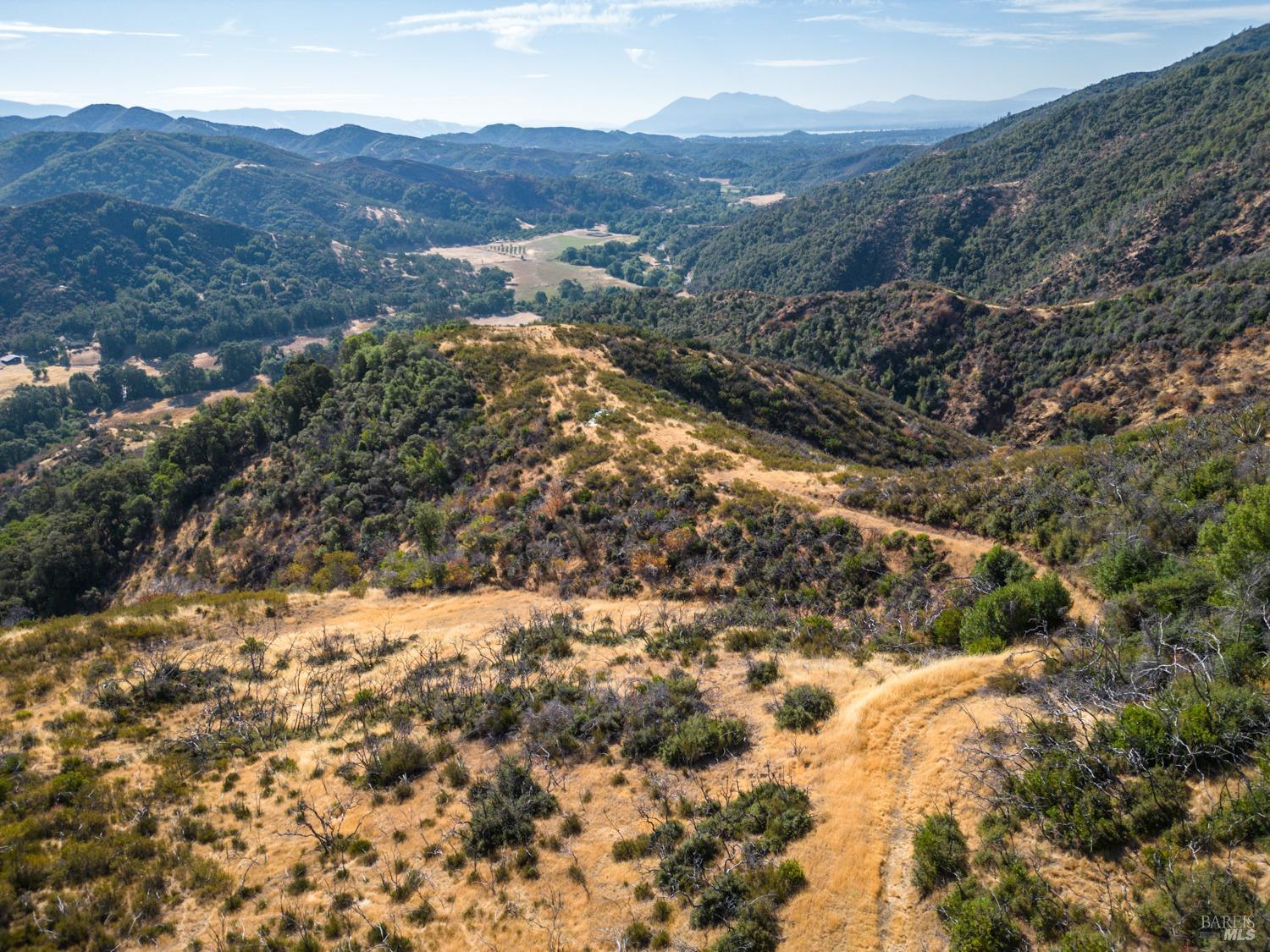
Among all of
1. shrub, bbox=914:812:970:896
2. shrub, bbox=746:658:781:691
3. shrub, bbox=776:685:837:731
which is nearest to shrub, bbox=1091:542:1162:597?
shrub, bbox=776:685:837:731

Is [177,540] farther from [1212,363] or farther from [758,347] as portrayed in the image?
[1212,363]

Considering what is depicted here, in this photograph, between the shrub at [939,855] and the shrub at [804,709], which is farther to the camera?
the shrub at [804,709]

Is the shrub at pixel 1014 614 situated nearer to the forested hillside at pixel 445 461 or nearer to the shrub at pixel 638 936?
the shrub at pixel 638 936

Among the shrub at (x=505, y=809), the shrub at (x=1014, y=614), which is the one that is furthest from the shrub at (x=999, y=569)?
the shrub at (x=505, y=809)

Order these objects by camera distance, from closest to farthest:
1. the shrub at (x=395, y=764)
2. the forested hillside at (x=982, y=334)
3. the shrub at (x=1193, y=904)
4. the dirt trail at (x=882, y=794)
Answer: the shrub at (x=1193, y=904) < the dirt trail at (x=882, y=794) < the shrub at (x=395, y=764) < the forested hillside at (x=982, y=334)

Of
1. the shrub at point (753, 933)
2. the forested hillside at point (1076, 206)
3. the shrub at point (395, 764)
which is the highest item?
the forested hillside at point (1076, 206)

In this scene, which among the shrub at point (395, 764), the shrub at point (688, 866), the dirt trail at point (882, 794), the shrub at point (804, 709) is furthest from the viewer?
the shrub at point (395, 764)

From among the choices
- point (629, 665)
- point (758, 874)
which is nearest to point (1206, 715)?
point (758, 874)
